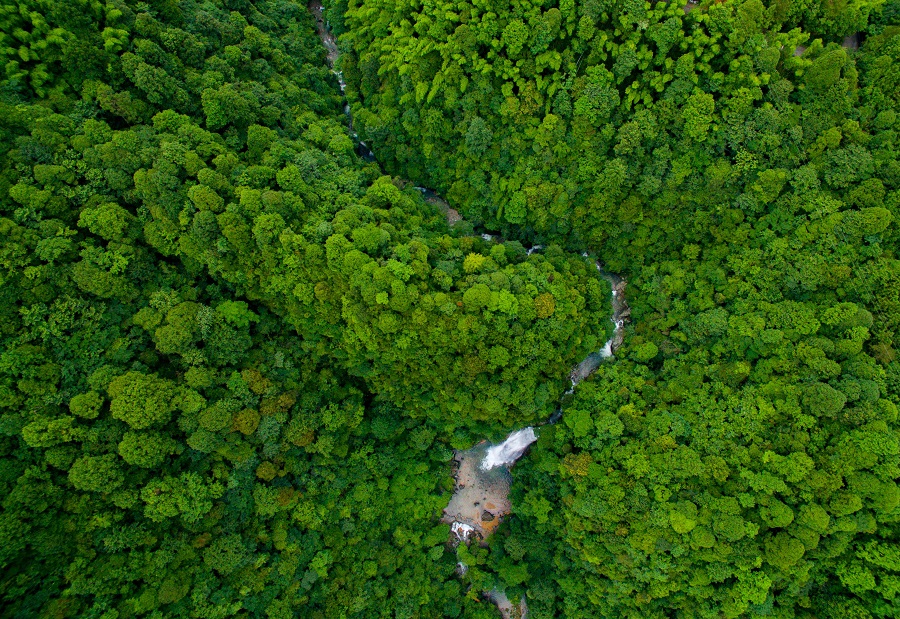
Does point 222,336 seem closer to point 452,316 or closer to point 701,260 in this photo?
point 452,316

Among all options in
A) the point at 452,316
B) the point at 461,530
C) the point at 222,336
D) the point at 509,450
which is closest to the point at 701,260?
the point at 452,316

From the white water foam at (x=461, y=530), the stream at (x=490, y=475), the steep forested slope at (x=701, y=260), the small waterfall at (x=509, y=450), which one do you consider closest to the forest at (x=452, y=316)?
the steep forested slope at (x=701, y=260)

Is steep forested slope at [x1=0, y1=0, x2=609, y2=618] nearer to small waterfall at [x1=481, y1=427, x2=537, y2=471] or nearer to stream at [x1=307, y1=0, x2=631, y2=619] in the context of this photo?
stream at [x1=307, y1=0, x2=631, y2=619]

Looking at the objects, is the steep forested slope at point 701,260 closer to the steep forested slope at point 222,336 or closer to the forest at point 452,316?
the forest at point 452,316

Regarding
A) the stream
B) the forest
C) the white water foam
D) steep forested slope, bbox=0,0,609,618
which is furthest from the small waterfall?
the white water foam

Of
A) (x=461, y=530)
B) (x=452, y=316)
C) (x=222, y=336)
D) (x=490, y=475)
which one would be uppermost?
(x=452, y=316)

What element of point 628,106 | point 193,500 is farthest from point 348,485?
point 628,106
